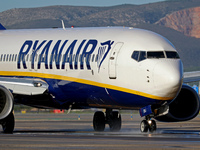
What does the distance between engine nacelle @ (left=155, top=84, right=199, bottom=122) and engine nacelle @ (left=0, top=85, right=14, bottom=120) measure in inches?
→ 289

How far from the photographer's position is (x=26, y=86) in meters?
33.4

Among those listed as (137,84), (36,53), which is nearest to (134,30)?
(137,84)

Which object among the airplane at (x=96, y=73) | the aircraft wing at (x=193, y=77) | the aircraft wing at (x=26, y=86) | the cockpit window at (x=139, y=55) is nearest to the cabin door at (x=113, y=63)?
the airplane at (x=96, y=73)

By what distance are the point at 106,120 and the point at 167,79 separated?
810cm

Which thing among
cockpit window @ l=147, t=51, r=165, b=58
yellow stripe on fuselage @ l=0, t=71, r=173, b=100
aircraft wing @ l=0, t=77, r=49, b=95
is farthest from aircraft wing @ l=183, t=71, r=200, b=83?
cockpit window @ l=147, t=51, r=165, b=58

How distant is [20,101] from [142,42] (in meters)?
7.59

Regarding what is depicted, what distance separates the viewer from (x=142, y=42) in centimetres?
3094

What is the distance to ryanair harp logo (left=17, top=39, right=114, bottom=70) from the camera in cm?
3194

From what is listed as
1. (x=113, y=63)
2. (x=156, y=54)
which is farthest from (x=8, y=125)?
(x=156, y=54)

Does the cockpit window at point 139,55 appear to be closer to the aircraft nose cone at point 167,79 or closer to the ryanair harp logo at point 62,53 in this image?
the aircraft nose cone at point 167,79

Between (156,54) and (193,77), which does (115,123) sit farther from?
(193,77)

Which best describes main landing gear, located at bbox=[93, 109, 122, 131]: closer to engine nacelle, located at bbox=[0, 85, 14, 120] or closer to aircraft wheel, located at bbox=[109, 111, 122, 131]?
aircraft wheel, located at bbox=[109, 111, 122, 131]

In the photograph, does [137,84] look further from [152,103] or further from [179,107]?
[179,107]

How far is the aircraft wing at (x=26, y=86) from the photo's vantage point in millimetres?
33156
